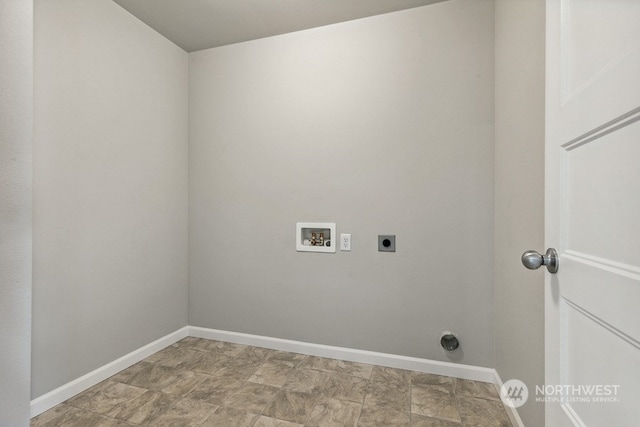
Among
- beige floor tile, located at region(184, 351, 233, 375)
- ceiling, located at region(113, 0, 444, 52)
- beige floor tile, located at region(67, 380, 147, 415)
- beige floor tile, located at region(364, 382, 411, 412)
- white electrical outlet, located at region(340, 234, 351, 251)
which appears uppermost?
ceiling, located at region(113, 0, 444, 52)

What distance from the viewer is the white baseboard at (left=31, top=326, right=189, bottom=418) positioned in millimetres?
1550

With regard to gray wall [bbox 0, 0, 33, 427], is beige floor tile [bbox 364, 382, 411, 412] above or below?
below

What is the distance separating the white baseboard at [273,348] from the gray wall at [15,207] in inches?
23.2

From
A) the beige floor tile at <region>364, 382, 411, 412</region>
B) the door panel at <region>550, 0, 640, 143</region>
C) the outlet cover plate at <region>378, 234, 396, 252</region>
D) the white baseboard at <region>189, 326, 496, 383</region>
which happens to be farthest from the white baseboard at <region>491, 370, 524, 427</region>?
the door panel at <region>550, 0, 640, 143</region>

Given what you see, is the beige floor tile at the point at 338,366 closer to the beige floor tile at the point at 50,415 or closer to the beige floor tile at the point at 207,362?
the beige floor tile at the point at 207,362

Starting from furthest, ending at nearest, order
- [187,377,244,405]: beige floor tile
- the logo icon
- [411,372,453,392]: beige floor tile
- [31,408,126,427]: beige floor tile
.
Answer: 1. [411,372,453,392]: beige floor tile
2. [187,377,244,405]: beige floor tile
3. [31,408,126,427]: beige floor tile
4. the logo icon

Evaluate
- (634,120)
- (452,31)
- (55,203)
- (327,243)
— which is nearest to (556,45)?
(634,120)

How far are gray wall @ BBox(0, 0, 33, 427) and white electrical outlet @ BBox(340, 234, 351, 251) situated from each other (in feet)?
5.36

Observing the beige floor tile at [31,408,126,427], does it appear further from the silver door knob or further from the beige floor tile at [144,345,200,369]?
the silver door knob

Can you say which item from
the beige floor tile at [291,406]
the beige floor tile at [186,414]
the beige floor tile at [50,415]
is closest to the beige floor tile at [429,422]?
the beige floor tile at [291,406]

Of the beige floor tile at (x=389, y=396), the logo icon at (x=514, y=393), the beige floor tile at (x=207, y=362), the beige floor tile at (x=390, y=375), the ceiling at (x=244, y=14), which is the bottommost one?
the beige floor tile at (x=389, y=396)

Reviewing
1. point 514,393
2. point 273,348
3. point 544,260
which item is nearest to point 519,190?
point 544,260

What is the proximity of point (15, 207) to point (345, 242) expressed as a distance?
1.70 m

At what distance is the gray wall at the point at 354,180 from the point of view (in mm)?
1892
